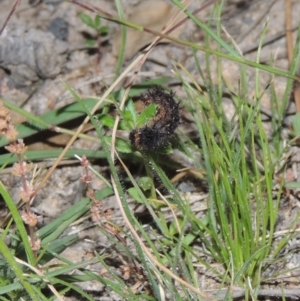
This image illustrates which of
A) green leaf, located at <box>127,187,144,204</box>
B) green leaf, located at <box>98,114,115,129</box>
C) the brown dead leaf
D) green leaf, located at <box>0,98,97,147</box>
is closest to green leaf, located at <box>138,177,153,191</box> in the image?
green leaf, located at <box>127,187,144,204</box>

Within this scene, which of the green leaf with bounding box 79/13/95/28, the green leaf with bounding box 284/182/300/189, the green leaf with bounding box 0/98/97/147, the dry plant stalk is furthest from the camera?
the green leaf with bounding box 79/13/95/28

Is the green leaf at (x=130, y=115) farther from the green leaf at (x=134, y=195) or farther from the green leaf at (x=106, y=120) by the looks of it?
the green leaf at (x=134, y=195)

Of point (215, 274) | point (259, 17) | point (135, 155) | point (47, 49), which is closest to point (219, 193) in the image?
point (215, 274)

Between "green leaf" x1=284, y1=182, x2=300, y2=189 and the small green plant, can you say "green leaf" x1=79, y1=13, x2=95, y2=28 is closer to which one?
the small green plant

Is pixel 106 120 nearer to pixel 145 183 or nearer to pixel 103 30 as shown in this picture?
pixel 145 183

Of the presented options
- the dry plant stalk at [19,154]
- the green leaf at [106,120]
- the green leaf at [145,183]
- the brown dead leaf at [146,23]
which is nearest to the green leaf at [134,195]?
the green leaf at [145,183]

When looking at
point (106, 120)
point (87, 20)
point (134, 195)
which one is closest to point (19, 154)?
point (106, 120)

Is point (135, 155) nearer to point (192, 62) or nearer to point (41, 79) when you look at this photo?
point (192, 62)
